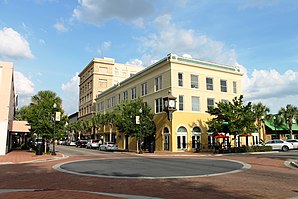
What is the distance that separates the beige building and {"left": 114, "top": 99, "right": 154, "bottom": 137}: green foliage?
3734 centimetres

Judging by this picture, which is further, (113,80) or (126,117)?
(113,80)

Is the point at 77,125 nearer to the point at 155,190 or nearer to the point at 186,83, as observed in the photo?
the point at 186,83

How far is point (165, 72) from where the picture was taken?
38.9 metres

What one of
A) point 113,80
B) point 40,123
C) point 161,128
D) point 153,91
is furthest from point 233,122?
point 113,80

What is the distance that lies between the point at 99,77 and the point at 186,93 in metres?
41.9

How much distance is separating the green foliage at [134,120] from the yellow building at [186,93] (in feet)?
6.71

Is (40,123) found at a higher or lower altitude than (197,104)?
lower

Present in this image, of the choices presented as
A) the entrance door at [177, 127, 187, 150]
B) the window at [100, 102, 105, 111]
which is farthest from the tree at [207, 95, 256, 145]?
the window at [100, 102, 105, 111]

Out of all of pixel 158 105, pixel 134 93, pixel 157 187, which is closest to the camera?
pixel 157 187

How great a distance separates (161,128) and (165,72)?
25.5 ft

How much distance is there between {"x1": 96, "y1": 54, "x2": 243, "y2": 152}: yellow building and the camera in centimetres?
3738

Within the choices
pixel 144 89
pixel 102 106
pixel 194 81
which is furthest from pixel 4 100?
pixel 102 106

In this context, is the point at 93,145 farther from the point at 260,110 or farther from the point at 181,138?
the point at 260,110

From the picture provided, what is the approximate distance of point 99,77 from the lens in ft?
249
